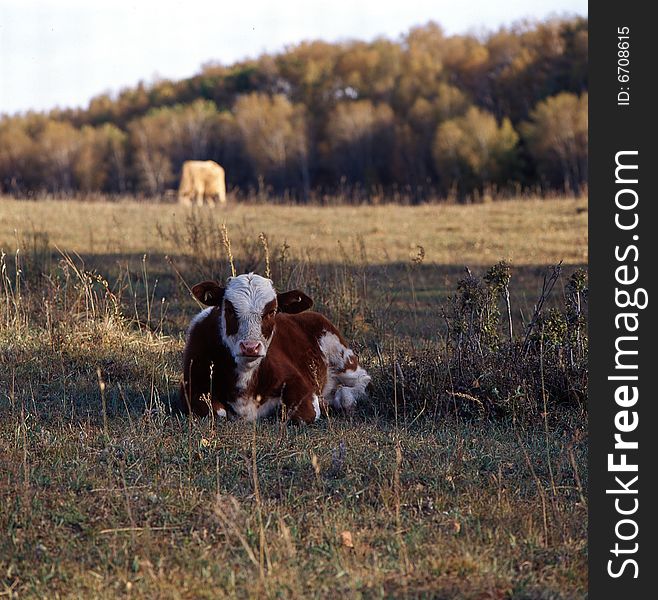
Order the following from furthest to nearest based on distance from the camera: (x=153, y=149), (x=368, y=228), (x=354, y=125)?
(x=153, y=149) → (x=354, y=125) → (x=368, y=228)

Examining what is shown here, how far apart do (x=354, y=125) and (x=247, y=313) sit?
5222 centimetres

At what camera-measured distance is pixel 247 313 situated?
7457 mm

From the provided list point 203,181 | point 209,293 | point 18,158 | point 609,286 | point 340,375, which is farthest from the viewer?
point 18,158

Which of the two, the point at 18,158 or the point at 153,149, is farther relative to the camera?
the point at 18,158

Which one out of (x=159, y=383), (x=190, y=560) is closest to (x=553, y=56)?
(x=159, y=383)

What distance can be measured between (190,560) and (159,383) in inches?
161

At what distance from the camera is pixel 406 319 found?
1245cm

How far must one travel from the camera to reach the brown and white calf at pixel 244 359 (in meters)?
7.47

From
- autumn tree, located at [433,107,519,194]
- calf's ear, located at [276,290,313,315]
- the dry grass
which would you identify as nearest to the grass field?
calf's ear, located at [276,290,313,315]

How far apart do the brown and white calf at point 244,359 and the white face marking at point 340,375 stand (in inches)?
7.2

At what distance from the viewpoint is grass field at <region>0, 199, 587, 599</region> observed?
4715 mm

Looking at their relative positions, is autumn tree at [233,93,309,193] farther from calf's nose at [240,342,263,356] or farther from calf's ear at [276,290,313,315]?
calf's nose at [240,342,263,356]

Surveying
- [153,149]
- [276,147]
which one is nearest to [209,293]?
[276,147]

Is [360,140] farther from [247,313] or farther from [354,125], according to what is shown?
[247,313]
